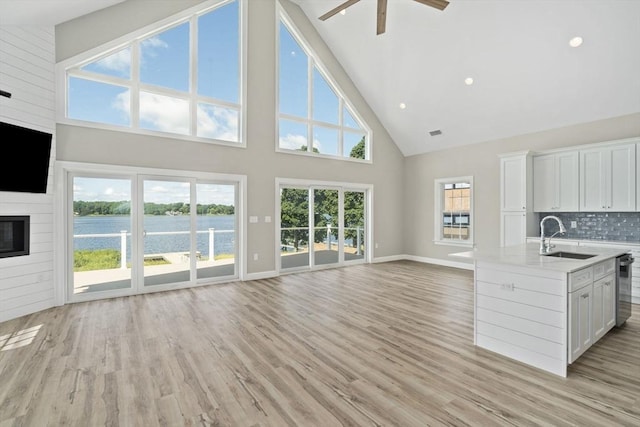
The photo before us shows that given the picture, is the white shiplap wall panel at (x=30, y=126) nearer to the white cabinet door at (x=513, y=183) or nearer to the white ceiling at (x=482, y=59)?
the white ceiling at (x=482, y=59)

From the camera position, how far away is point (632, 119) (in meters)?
5.04

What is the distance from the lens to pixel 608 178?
4.98 metres

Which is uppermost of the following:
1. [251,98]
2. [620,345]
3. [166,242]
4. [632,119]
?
[251,98]

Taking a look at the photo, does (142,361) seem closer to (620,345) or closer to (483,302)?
(483,302)

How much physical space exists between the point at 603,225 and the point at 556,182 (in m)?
1.02

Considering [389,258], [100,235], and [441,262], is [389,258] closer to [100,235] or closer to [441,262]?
[441,262]

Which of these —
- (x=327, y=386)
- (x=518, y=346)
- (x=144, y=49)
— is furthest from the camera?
(x=144, y=49)

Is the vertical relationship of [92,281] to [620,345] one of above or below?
above

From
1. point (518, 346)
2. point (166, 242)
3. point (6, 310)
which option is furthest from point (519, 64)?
point (6, 310)

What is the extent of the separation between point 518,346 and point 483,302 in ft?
1.47

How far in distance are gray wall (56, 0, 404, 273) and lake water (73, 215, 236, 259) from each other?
51 cm

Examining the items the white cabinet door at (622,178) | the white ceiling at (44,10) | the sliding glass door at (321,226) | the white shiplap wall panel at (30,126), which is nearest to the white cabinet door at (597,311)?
the white cabinet door at (622,178)

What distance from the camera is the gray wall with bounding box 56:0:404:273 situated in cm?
468

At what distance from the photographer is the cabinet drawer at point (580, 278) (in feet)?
8.27
